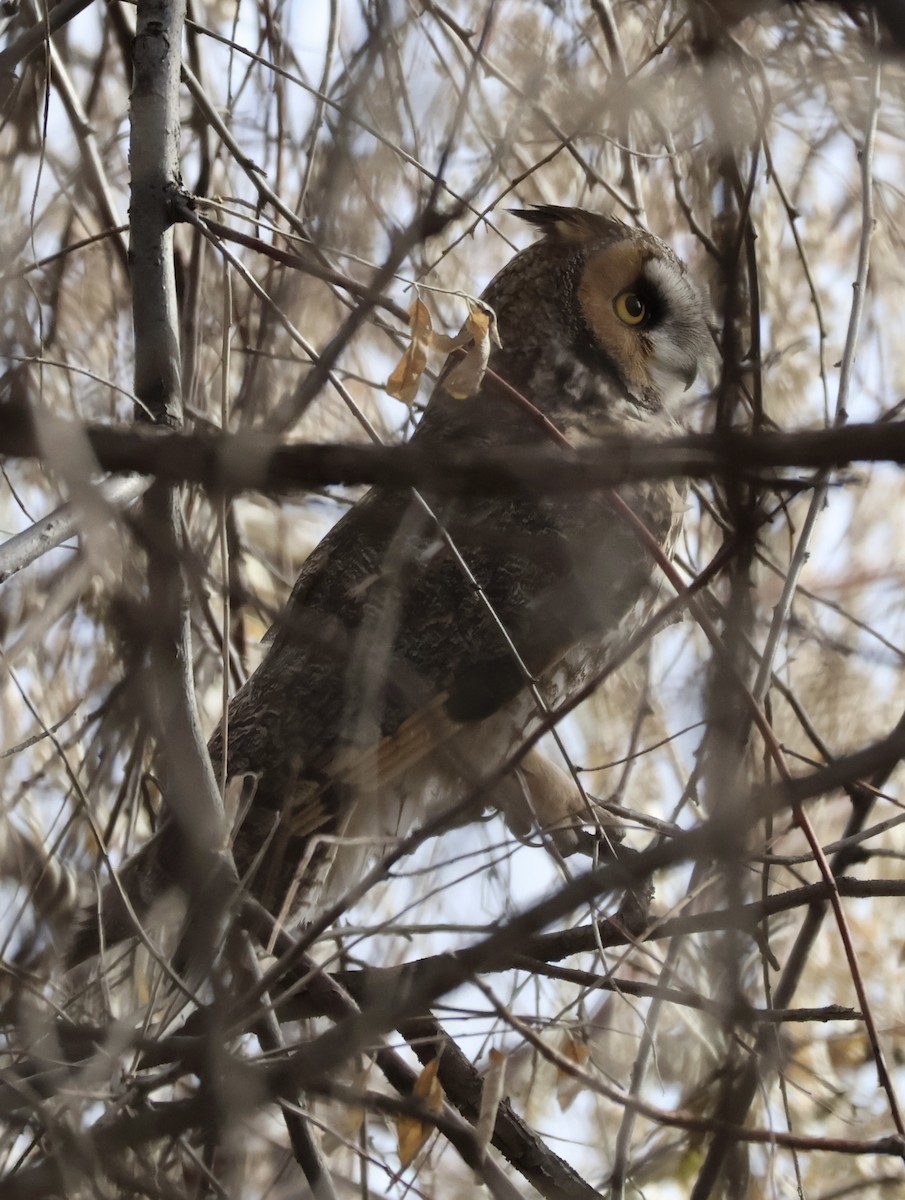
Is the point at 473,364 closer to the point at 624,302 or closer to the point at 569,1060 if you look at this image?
the point at 569,1060

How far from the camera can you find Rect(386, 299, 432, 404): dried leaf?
146 cm

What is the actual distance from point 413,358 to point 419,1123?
841mm

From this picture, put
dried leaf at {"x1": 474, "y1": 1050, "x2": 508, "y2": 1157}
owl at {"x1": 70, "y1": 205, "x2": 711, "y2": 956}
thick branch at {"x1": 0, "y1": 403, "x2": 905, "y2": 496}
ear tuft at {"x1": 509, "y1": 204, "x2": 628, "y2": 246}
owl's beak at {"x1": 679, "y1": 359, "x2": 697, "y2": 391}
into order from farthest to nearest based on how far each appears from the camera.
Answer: owl's beak at {"x1": 679, "y1": 359, "x2": 697, "y2": 391} → ear tuft at {"x1": 509, "y1": 204, "x2": 628, "y2": 246} → owl at {"x1": 70, "y1": 205, "x2": 711, "y2": 956} → dried leaf at {"x1": 474, "y1": 1050, "x2": 508, "y2": 1157} → thick branch at {"x1": 0, "y1": 403, "x2": 905, "y2": 496}

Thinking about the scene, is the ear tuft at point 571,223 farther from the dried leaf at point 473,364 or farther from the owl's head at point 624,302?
the dried leaf at point 473,364

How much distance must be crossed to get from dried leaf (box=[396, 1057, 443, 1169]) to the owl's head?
1.52 m

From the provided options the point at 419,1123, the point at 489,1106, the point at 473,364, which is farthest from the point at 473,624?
the point at 489,1106

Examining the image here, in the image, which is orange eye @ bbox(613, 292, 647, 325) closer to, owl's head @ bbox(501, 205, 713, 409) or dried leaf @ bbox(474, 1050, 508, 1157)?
owl's head @ bbox(501, 205, 713, 409)

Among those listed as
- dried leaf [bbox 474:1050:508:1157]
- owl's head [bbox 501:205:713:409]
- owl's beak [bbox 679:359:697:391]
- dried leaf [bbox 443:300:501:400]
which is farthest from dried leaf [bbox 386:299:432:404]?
owl's beak [bbox 679:359:697:391]

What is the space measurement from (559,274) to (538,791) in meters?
1.03

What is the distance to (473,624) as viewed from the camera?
84.9 inches

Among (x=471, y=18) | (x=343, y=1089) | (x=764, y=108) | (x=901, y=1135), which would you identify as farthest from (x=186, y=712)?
(x=471, y=18)

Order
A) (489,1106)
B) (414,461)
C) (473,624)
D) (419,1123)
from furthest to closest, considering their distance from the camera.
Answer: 1. (473,624)
2. (419,1123)
3. (489,1106)
4. (414,461)

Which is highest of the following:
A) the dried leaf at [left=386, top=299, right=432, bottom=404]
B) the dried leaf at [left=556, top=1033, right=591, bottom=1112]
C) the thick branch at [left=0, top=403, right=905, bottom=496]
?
the dried leaf at [left=386, top=299, right=432, bottom=404]

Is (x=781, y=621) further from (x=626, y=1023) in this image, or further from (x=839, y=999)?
(x=839, y=999)
